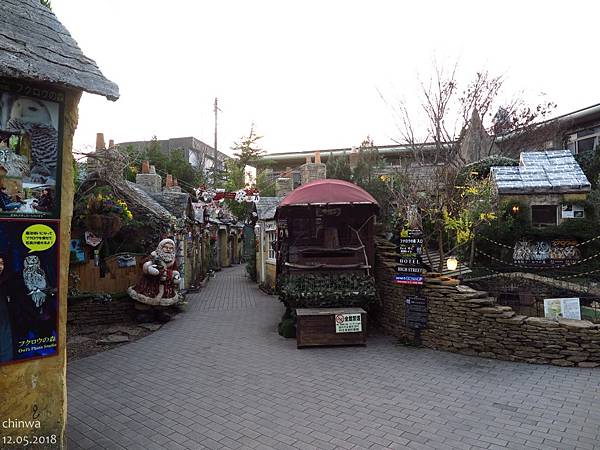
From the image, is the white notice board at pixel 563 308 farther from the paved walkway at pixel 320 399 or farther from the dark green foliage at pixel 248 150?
the dark green foliage at pixel 248 150

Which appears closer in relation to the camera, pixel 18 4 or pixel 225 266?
pixel 18 4

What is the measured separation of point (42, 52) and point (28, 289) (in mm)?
2108

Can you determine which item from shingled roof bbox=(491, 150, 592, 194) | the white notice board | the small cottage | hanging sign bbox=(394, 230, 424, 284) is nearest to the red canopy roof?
hanging sign bbox=(394, 230, 424, 284)

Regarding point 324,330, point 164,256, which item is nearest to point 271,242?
point 164,256

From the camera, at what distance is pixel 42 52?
3533 mm

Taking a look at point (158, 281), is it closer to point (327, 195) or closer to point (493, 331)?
point (327, 195)

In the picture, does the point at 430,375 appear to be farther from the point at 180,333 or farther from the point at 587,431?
the point at 180,333

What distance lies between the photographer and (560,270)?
12219mm

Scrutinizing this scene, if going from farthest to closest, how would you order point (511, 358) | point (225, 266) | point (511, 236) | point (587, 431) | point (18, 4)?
point (225, 266) → point (511, 236) → point (511, 358) → point (587, 431) → point (18, 4)

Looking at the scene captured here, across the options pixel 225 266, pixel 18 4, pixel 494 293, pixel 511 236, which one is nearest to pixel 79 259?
pixel 18 4

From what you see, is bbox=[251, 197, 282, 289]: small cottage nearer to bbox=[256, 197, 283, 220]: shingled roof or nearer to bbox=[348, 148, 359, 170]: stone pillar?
bbox=[256, 197, 283, 220]: shingled roof

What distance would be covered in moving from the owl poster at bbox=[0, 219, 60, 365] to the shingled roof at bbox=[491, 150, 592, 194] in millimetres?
14561

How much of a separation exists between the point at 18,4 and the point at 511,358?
8.65m

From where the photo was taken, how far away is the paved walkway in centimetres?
446
